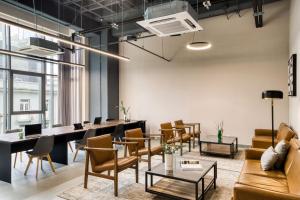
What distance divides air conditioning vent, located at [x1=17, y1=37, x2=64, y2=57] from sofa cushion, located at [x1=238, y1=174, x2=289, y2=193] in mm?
4637

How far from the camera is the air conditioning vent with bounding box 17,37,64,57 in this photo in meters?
4.57

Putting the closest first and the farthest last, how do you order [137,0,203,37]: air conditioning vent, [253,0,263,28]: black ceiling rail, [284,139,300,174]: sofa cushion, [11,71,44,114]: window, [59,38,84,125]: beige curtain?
[284,139,300,174]: sofa cushion → [137,0,203,37]: air conditioning vent → [253,0,263,28]: black ceiling rail → [11,71,44,114]: window → [59,38,84,125]: beige curtain

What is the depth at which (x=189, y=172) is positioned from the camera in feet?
10.1

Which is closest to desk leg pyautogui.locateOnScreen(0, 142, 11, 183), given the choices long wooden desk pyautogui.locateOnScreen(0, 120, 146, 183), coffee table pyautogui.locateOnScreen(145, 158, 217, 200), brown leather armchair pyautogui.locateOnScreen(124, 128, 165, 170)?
long wooden desk pyautogui.locateOnScreen(0, 120, 146, 183)

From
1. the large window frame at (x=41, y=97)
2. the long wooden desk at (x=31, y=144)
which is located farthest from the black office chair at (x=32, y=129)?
the large window frame at (x=41, y=97)

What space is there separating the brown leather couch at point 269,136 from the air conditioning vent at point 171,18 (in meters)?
2.59

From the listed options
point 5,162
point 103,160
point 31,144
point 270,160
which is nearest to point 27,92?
point 31,144

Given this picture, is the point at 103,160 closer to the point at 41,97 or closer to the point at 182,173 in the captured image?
the point at 182,173

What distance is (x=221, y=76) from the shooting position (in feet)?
22.2

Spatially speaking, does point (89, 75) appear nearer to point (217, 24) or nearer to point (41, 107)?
point (41, 107)

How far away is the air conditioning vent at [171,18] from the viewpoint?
3399mm

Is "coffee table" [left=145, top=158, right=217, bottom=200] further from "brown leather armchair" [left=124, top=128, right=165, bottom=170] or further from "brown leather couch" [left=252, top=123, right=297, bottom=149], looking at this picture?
"brown leather couch" [left=252, top=123, right=297, bottom=149]

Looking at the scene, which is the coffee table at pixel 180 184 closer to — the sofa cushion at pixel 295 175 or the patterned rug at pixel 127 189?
the patterned rug at pixel 127 189

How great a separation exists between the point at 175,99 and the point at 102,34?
3.79m
